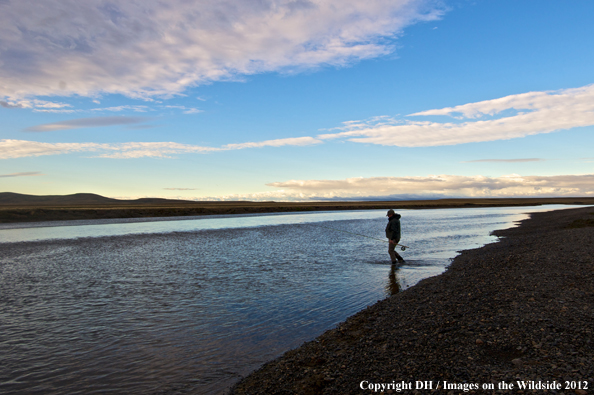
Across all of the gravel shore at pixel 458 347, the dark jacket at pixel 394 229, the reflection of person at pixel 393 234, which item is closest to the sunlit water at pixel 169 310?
the reflection of person at pixel 393 234

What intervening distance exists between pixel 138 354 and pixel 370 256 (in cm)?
1467

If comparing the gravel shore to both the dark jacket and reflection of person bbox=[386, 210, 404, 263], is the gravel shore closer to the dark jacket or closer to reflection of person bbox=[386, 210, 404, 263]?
reflection of person bbox=[386, 210, 404, 263]

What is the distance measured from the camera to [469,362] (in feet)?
17.2

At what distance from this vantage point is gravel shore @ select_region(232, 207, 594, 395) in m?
4.71

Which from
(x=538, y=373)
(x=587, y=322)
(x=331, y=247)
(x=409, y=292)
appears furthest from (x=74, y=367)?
(x=331, y=247)

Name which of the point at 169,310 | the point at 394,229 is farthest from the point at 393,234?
the point at 169,310

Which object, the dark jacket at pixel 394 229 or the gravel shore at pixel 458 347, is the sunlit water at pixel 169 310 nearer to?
the gravel shore at pixel 458 347

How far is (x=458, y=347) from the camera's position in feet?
19.2

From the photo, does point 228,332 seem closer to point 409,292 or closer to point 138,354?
point 138,354

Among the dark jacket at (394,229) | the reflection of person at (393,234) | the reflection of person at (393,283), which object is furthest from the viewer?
the dark jacket at (394,229)

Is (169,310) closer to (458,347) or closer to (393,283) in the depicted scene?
(458,347)

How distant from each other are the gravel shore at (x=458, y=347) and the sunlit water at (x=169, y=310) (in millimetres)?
1051

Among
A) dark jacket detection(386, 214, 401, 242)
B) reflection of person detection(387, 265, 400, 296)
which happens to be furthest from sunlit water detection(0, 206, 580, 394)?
dark jacket detection(386, 214, 401, 242)

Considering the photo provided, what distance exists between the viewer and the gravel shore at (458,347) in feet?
15.5
